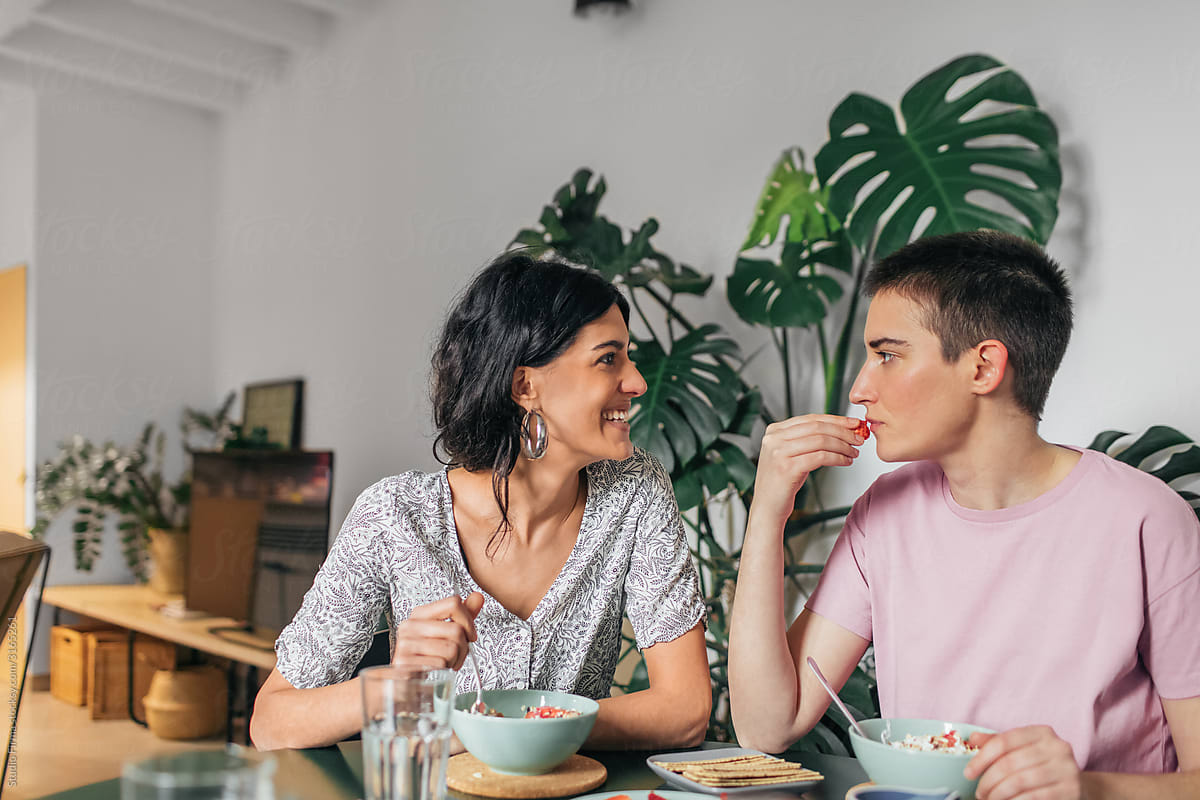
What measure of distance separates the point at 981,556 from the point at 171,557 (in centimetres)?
414

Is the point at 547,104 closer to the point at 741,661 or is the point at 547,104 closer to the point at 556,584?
the point at 556,584

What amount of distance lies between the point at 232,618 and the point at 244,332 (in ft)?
5.59

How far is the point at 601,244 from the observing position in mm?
2590

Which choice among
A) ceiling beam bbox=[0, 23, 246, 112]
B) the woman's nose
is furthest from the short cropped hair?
ceiling beam bbox=[0, 23, 246, 112]

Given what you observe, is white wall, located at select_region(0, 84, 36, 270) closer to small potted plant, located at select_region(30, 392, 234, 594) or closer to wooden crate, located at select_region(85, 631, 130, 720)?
small potted plant, located at select_region(30, 392, 234, 594)

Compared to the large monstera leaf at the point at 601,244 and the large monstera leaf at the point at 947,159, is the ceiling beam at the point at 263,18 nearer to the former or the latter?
the large monstera leaf at the point at 601,244

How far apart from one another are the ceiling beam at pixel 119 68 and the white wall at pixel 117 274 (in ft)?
0.76

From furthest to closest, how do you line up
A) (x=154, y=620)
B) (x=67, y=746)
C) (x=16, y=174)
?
1. (x=16, y=174)
2. (x=154, y=620)
3. (x=67, y=746)

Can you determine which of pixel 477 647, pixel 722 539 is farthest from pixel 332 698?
pixel 722 539

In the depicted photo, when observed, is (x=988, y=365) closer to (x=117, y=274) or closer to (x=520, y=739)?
(x=520, y=739)

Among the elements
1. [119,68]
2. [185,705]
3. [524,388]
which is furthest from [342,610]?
[119,68]

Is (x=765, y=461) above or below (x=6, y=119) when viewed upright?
below

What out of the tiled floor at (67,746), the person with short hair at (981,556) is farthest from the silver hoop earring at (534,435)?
the tiled floor at (67,746)

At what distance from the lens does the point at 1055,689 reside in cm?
113
